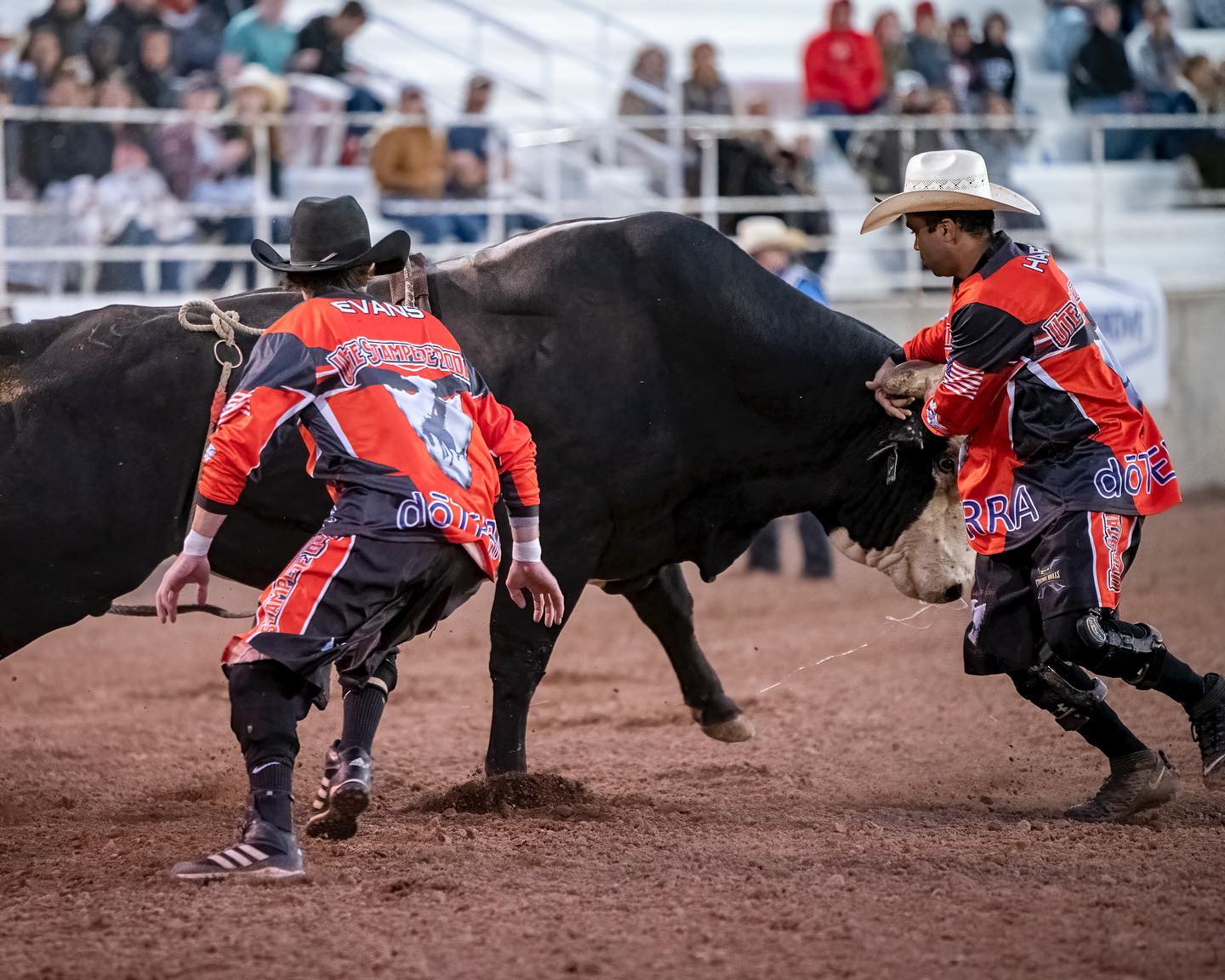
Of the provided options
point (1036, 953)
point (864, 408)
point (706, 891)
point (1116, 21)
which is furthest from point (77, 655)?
point (1116, 21)

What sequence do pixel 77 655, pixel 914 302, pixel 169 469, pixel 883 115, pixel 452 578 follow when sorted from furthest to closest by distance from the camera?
pixel 883 115
pixel 914 302
pixel 77 655
pixel 169 469
pixel 452 578

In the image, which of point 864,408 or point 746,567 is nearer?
point 864,408

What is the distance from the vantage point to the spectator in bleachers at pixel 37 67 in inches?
436

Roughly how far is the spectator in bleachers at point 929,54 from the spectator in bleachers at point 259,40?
5.96 m

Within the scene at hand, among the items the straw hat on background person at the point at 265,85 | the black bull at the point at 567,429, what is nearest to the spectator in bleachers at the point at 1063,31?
the straw hat on background person at the point at 265,85

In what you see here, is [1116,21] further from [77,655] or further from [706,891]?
[706,891]

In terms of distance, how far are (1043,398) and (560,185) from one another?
881 centimetres

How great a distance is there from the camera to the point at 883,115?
1385cm

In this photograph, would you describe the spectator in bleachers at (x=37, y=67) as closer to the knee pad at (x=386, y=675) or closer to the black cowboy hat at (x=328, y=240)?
the knee pad at (x=386, y=675)

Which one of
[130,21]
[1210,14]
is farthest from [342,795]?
[1210,14]

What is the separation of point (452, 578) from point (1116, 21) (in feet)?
43.3

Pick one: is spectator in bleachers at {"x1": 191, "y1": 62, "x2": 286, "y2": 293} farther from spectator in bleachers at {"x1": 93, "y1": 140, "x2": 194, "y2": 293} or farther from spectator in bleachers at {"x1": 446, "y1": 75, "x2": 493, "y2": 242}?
spectator in bleachers at {"x1": 446, "y1": 75, "x2": 493, "y2": 242}

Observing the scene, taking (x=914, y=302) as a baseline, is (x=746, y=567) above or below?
below

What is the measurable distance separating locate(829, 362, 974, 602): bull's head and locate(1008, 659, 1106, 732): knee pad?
0.83 m
